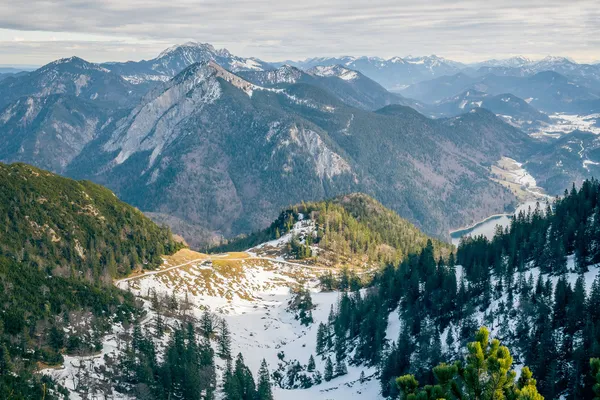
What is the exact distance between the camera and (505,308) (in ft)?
350

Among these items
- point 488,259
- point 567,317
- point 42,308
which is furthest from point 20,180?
point 567,317

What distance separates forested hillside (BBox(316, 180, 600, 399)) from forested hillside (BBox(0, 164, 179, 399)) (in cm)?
6459

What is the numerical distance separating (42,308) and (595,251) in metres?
136

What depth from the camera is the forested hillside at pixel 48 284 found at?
9388 centimetres

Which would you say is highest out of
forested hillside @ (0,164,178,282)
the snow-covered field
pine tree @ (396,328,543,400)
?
pine tree @ (396,328,543,400)

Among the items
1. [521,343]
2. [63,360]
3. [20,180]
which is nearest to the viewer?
[521,343]

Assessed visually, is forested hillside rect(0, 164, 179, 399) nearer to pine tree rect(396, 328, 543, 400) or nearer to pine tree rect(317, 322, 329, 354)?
pine tree rect(317, 322, 329, 354)

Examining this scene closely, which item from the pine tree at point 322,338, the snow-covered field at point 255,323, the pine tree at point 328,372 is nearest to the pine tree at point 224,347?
the snow-covered field at point 255,323

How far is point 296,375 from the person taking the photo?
447 ft

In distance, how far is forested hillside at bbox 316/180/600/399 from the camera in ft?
270

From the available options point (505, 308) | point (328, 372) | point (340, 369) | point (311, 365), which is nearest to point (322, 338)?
point (311, 365)

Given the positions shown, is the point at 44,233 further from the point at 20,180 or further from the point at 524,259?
the point at 524,259

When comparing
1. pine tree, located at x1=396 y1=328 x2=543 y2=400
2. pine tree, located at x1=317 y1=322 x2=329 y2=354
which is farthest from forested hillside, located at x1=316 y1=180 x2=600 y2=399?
pine tree, located at x1=396 y1=328 x2=543 y2=400

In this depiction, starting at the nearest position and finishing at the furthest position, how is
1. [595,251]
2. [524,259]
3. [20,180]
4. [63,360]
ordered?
[63,360]
[595,251]
[524,259]
[20,180]
